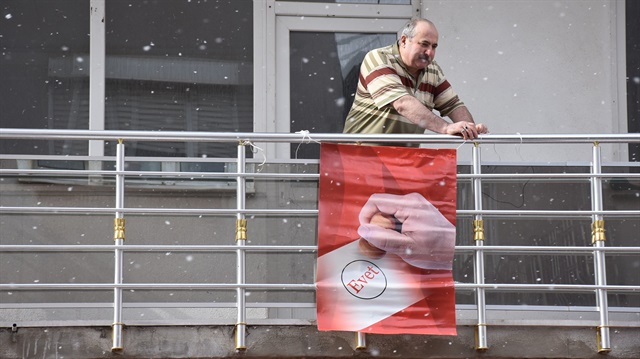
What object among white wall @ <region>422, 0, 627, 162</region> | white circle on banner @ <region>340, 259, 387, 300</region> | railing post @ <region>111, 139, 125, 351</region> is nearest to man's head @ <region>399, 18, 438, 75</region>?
white circle on banner @ <region>340, 259, 387, 300</region>

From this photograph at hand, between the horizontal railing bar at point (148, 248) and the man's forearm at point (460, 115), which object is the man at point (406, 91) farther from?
the horizontal railing bar at point (148, 248)

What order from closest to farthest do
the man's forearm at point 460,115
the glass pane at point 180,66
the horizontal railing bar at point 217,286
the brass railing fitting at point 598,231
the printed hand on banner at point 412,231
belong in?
the horizontal railing bar at point 217,286 → the printed hand on banner at point 412,231 → the brass railing fitting at point 598,231 → the man's forearm at point 460,115 → the glass pane at point 180,66

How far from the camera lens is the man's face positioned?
8.38m

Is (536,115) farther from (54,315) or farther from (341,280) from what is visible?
(54,315)

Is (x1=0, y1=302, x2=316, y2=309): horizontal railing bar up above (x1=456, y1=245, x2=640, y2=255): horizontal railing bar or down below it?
below

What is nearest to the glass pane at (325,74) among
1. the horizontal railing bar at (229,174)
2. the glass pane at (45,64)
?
the glass pane at (45,64)

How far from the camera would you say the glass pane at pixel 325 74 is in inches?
430

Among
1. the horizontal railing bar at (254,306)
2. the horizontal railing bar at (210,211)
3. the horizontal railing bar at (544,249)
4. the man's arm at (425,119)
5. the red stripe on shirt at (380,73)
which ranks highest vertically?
the red stripe on shirt at (380,73)

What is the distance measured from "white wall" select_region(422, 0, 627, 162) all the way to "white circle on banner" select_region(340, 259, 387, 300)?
10.4 ft

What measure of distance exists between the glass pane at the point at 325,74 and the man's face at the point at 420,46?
8.16ft

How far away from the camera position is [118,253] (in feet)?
26.3

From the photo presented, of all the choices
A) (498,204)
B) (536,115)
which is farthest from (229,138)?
(536,115)

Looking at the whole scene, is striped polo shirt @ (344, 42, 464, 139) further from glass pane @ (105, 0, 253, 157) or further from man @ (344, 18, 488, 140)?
glass pane @ (105, 0, 253, 157)

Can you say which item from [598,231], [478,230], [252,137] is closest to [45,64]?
[252,137]
